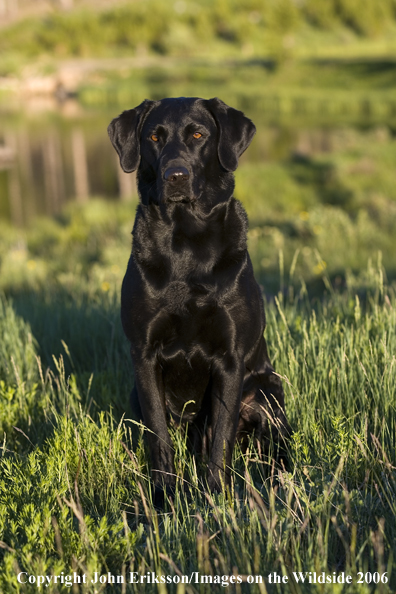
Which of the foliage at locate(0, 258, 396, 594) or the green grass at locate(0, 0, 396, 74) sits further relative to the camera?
the green grass at locate(0, 0, 396, 74)

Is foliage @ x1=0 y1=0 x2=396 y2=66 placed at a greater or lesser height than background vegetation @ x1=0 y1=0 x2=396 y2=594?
greater

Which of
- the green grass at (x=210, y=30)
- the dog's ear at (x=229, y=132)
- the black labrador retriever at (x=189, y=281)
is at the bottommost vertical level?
the black labrador retriever at (x=189, y=281)

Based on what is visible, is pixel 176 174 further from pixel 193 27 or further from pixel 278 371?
pixel 193 27

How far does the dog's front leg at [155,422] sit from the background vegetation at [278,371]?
0.22 ft

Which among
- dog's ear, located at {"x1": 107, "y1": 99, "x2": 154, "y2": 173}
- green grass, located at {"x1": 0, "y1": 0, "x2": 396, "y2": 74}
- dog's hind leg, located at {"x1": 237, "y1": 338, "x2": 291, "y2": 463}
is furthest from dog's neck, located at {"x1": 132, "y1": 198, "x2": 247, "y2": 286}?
green grass, located at {"x1": 0, "y1": 0, "x2": 396, "y2": 74}

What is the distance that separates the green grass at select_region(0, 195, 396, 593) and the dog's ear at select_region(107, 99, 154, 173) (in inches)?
43.7

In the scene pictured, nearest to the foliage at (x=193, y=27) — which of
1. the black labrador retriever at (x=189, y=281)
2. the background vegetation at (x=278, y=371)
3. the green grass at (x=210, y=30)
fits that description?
the green grass at (x=210, y=30)

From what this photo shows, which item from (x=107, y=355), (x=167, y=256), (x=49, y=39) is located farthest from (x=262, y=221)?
(x=49, y=39)

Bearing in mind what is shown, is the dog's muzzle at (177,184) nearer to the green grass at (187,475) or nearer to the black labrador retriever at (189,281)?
the black labrador retriever at (189,281)

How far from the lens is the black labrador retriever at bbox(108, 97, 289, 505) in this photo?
8.99 feet

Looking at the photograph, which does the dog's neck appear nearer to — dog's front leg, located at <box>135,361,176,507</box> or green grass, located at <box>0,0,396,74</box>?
dog's front leg, located at <box>135,361,176,507</box>

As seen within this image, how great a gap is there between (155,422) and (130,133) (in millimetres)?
1360

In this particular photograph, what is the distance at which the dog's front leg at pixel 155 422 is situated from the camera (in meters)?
2.77

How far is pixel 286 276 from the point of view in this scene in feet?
28.9
